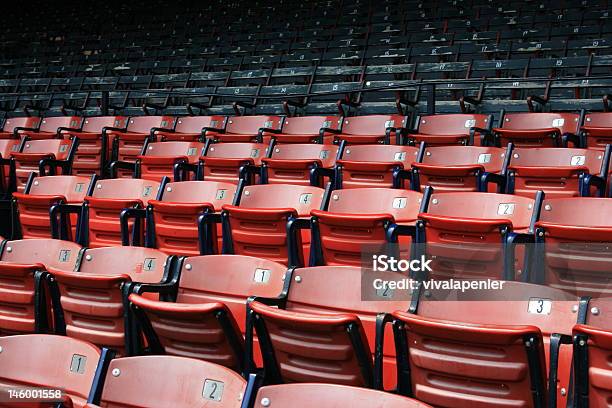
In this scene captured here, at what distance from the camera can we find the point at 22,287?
275 cm

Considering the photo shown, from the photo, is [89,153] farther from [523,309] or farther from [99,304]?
[523,309]

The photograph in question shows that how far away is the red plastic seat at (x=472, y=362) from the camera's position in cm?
171

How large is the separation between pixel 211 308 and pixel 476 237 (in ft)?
3.93

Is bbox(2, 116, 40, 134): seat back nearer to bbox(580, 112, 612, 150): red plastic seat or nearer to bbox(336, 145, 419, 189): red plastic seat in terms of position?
bbox(336, 145, 419, 189): red plastic seat

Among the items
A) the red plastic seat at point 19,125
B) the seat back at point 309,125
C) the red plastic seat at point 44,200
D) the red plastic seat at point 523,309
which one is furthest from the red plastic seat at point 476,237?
the red plastic seat at point 19,125

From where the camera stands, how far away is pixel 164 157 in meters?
4.79

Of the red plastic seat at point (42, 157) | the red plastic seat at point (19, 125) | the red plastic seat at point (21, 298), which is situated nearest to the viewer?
the red plastic seat at point (21, 298)

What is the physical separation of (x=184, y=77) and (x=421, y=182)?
17.1ft

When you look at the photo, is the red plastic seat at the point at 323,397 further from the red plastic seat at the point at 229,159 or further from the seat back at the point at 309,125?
the seat back at the point at 309,125

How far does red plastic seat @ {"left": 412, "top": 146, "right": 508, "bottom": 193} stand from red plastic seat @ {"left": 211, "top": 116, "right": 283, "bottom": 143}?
163 cm

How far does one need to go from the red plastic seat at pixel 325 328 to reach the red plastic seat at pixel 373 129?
8.76ft

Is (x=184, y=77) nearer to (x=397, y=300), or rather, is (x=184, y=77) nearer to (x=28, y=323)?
(x=28, y=323)

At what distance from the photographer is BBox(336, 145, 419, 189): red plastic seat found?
399cm

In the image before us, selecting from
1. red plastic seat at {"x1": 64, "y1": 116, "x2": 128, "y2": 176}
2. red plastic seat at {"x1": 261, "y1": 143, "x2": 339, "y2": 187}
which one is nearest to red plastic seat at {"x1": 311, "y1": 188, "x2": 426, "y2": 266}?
red plastic seat at {"x1": 261, "y1": 143, "x2": 339, "y2": 187}
